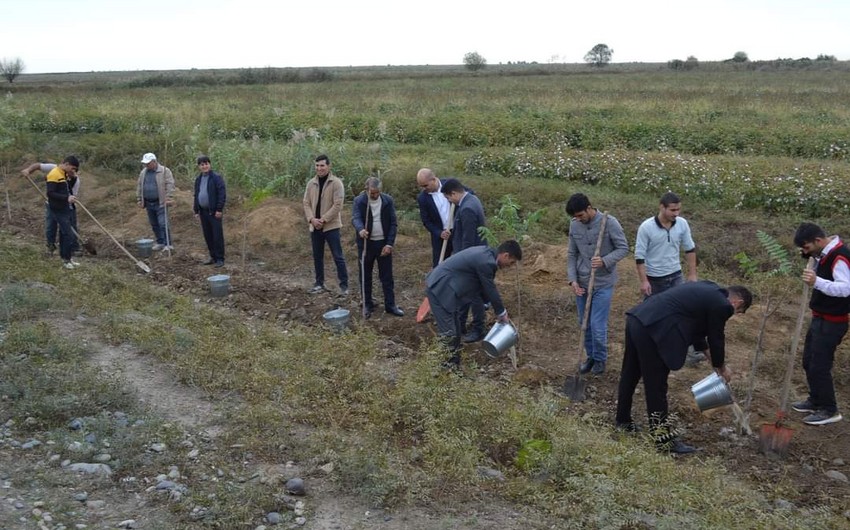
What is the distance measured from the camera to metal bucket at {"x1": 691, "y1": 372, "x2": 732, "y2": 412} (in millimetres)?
5250

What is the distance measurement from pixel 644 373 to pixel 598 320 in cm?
121

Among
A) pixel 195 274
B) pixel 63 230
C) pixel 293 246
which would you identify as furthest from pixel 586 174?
pixel 63 230

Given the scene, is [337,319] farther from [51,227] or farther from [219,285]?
[51,227]

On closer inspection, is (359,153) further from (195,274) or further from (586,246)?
(586,246)

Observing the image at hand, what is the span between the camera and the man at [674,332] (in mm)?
5016

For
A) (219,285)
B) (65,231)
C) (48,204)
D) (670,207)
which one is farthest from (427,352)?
(48,204)

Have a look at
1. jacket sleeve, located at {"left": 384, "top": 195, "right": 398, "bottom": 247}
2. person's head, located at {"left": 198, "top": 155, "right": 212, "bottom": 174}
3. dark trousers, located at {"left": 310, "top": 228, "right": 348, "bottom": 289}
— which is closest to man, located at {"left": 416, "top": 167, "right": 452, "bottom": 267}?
jacket sleeve, located at {"left": 384, "top": 195, "right": 398, "bottom": 247}

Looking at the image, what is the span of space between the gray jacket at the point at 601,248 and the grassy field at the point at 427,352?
121 centimetres

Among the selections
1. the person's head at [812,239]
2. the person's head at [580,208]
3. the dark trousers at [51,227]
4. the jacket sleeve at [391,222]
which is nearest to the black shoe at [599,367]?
the person's head at [580,208]

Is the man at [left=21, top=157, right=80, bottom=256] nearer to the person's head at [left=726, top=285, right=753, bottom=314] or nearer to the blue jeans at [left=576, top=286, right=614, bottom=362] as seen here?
the blue jeans at [left=576, top=286, right=614, bottom=362]

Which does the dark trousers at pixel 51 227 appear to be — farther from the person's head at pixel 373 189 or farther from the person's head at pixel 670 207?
the person's head at pixel 670 207

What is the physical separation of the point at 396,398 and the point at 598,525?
6.10ft

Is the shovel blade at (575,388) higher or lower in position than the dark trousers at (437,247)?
lower

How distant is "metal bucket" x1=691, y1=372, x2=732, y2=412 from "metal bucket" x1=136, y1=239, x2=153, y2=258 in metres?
7.58
